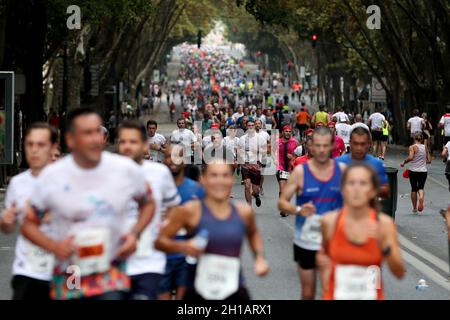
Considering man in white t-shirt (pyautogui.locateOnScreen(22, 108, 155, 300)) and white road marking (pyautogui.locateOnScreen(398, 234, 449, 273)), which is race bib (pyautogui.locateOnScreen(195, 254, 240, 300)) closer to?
man in white t-shirt (pyautogui.locateOnScreen(22, 108, 155, 300))

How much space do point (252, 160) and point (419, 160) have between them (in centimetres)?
286

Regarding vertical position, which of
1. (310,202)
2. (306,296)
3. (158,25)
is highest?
(158,25)

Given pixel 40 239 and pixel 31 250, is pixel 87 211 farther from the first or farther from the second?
pixel 31 250

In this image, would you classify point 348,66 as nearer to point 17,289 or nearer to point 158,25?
point 158,25

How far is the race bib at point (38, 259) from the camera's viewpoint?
9.60 metres

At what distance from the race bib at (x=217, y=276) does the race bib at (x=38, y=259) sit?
1.33 meters

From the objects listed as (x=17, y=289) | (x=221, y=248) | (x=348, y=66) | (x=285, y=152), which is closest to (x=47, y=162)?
(x=17, y=289)

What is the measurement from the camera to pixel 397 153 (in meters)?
47.3

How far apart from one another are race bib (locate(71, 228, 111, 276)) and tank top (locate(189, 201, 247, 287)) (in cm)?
67

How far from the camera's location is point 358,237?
A: 830 cm

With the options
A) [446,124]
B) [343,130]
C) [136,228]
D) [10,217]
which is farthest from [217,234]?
[446,124]

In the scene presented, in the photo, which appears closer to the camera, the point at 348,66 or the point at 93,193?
the point at 93,193

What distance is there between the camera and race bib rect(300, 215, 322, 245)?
11117 mm

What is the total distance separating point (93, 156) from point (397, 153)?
39.9 meters
